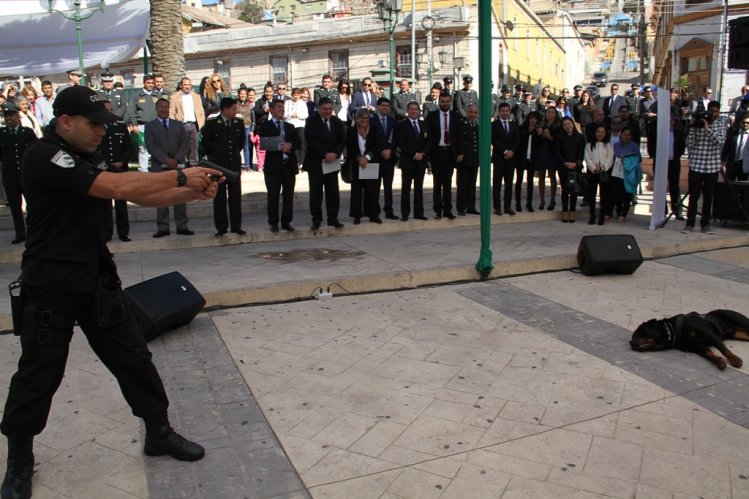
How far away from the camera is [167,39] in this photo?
45.9 ft

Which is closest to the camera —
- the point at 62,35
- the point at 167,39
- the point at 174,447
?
the point at 174,447

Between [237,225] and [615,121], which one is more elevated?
[615,121]

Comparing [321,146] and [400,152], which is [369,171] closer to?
[400,152]

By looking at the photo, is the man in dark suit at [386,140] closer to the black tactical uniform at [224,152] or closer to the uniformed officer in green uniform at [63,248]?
the black tactical uniform at [224,152]

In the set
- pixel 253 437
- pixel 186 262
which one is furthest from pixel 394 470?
pixel 186 262

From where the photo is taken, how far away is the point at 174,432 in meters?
3.69

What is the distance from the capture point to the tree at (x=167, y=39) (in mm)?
13906

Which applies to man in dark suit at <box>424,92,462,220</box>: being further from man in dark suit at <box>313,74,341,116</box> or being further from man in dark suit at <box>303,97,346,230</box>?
Result: man in dark suit at <box>313,74,341,116</box>

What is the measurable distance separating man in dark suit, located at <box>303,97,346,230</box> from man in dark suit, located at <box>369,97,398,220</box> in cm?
71

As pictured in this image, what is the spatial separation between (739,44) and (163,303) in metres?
7.96

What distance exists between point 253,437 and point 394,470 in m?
0.91

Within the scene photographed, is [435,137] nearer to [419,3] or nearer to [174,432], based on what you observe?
[174,432]

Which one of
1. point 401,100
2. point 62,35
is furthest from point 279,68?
point 401,100

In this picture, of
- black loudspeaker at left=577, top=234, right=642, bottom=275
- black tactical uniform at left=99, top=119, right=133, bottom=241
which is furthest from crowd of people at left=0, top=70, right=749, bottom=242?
black loudspeaker at left=577, top=234, right=642, bottom=275
